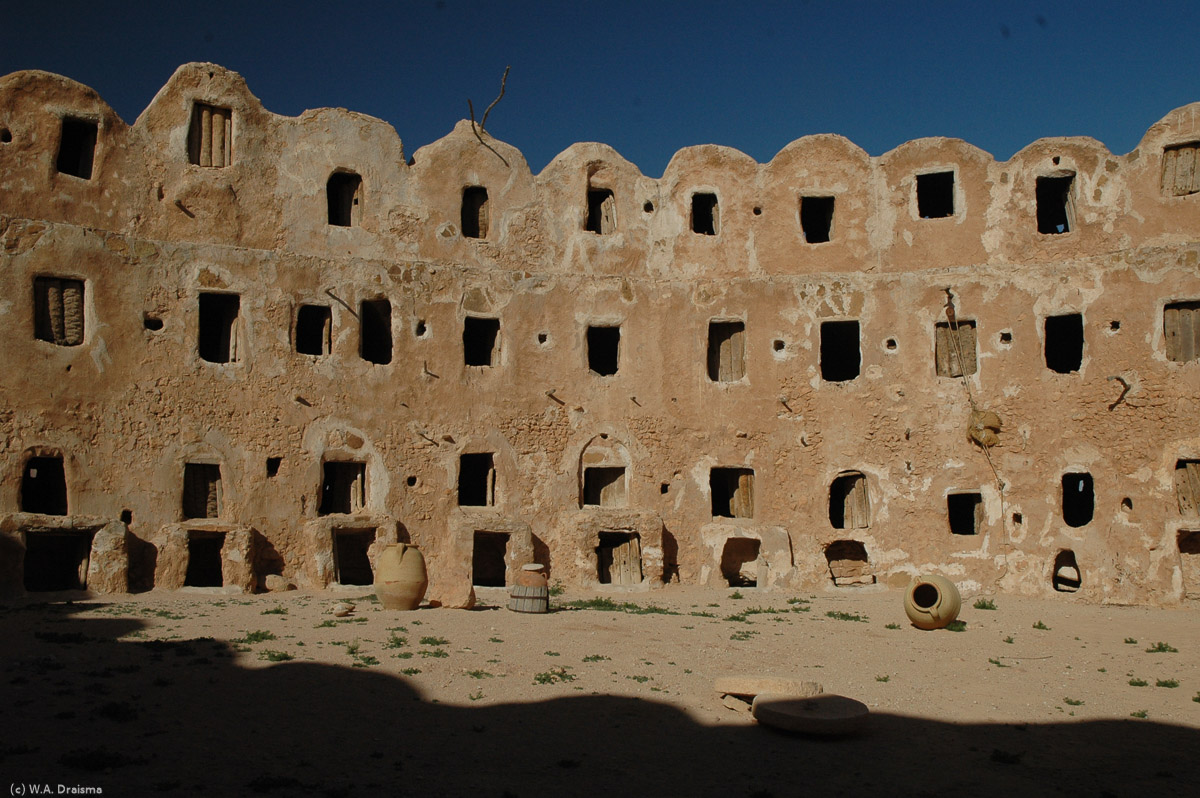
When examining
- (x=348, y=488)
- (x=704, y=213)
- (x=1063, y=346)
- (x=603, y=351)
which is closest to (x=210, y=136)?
(x=348, y=488)

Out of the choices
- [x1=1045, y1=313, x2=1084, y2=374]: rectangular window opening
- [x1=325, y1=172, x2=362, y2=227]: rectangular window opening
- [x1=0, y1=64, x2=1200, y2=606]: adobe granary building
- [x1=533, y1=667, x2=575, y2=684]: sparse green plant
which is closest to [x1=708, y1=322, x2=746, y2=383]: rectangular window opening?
[x1=0, y1=64, x2=1200, y2=606]: adobe granary building

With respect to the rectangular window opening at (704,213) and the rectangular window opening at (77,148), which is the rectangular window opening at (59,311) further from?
the rectangular window opening at (704,213)

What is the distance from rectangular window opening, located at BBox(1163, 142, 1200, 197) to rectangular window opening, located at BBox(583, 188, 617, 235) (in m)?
13.5

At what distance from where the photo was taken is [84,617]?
660 inches

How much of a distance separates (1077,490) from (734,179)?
1202 cm

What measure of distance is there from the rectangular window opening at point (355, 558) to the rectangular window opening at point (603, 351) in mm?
7523

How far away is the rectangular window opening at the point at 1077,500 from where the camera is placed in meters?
24.9

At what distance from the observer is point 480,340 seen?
84.8ft

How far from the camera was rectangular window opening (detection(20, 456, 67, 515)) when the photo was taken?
20984mm

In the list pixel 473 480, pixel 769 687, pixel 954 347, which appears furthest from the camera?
pixel 473 480

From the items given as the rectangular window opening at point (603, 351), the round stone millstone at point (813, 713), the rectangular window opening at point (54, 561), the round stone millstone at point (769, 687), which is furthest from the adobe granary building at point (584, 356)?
the round stone millstone at point (813, 713)

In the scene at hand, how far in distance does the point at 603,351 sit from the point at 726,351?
11.8 ft

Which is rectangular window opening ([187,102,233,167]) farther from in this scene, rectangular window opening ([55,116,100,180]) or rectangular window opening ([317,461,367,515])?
rectangular window opening ([317,461,367,515])

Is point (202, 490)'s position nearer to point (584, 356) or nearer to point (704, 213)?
point (584, 356)
